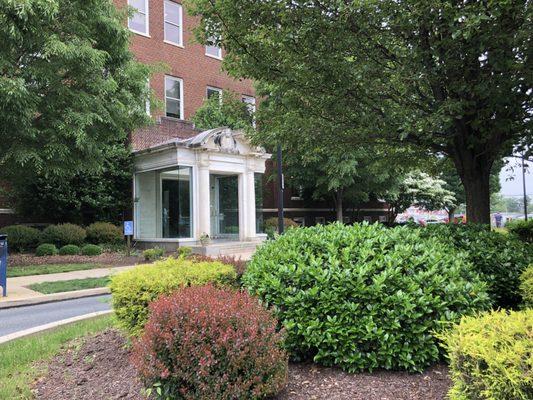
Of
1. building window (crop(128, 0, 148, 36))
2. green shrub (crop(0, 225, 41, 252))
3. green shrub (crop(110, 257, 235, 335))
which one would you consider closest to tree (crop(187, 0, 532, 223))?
green shrub (crop(110, 257, 235, 335))

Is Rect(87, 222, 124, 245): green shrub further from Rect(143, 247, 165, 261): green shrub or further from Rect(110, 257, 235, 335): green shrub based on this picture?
Rect(110, 257, 235, 335): green shrub

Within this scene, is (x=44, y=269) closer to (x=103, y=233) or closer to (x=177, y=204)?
(x=103, y=233)

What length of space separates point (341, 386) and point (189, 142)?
16.6 m

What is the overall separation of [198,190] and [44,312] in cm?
1103

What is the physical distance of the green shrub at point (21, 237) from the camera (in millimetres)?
16673

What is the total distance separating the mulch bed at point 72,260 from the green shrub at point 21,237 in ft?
2.15

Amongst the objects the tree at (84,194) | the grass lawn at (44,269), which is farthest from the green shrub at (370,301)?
the tree at (84,194)

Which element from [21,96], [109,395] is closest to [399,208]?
[21,96]

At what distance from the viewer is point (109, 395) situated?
12.3 ft

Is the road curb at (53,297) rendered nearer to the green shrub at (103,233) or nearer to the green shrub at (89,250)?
the green shrub at (89,250)

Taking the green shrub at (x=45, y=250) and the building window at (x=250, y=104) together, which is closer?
the building window at (x=250, y=104)

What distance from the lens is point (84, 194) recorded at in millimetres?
19375

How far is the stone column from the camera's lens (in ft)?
63.7

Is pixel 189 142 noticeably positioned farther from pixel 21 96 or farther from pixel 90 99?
pixel 21 96
